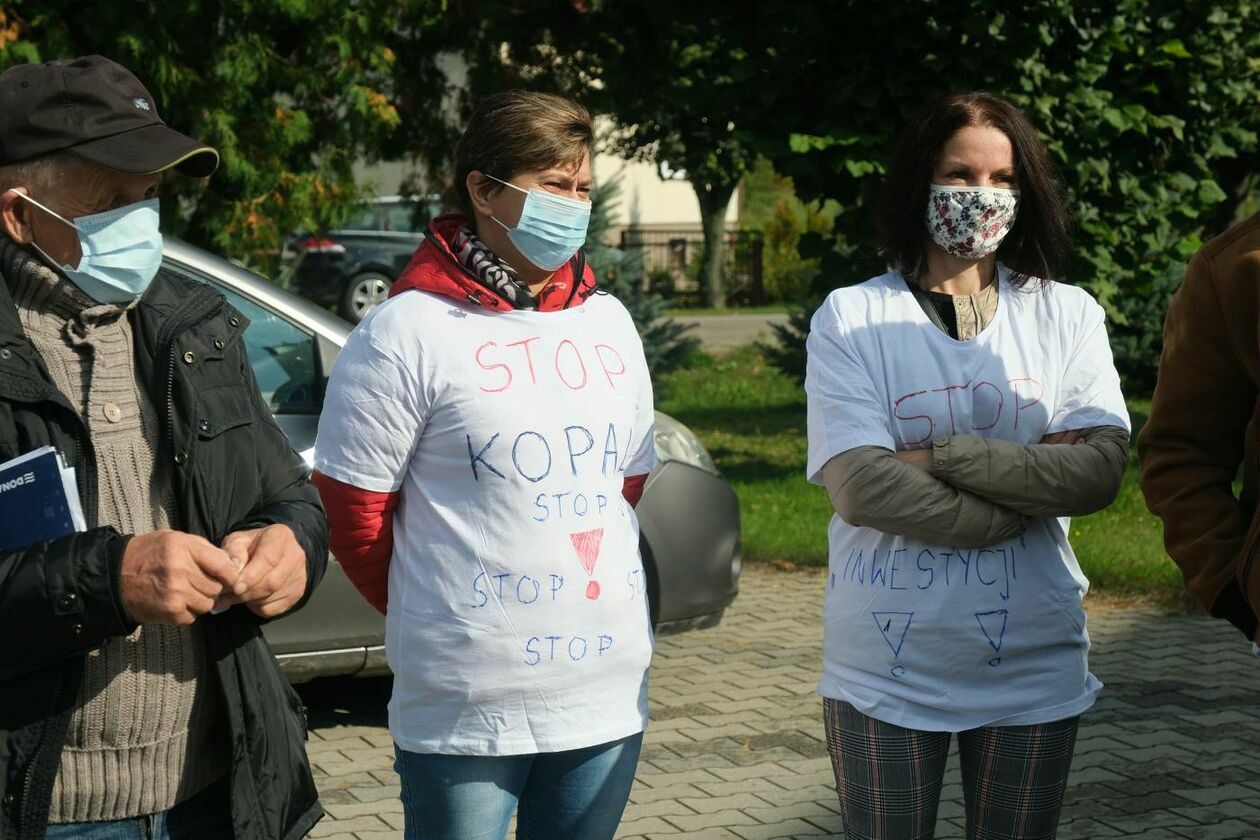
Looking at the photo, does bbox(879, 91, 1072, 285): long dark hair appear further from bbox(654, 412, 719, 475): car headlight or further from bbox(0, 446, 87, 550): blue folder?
bbox(654, 412, 719, 475): car headlight

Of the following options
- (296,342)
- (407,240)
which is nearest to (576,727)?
(296,342)

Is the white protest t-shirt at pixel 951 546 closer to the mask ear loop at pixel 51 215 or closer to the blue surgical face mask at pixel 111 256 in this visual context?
the blue surgical face mask at pixel 111 256

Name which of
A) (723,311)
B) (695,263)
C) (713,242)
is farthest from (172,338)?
(695,263)

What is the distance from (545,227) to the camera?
9.52 ft

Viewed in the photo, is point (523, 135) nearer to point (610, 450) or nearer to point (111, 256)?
point (610, 450)

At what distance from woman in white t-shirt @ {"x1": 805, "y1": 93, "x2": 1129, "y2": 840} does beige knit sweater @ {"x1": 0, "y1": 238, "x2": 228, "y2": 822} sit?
1.29m

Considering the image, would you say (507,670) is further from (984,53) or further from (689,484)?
(984,53)

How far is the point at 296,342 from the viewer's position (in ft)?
19.2

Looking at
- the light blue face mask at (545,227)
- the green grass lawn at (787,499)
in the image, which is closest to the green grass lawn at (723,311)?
the green grass lawn at (787,499)

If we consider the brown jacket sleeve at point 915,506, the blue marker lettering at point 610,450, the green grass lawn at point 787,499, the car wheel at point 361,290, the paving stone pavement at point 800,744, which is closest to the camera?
the blue marker lettering at point 610,450

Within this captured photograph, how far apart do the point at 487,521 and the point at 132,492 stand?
0.60 m

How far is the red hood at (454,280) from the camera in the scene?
285 centimetres

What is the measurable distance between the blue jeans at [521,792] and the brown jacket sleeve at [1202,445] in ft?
3.60

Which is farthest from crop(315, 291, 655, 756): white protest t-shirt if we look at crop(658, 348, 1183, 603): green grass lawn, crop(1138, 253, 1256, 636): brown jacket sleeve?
crop(658, 348, 1183, 603): green grass lawn
